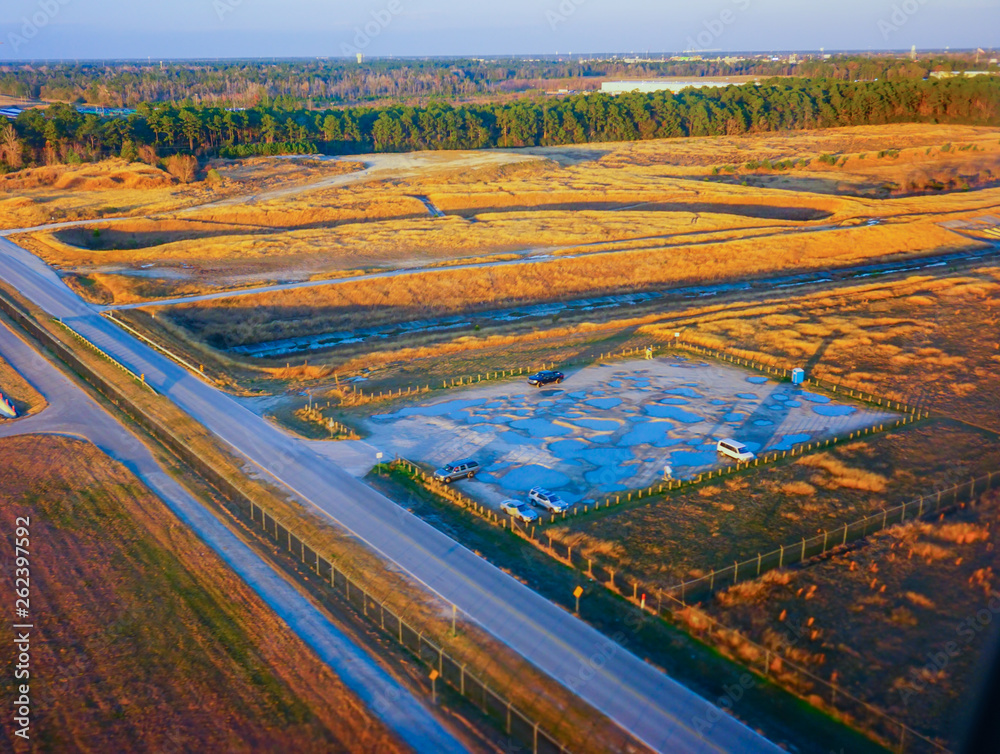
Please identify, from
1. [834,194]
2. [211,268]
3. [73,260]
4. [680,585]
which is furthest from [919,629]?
[834,194]

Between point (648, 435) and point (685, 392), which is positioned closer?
point (648, 435)

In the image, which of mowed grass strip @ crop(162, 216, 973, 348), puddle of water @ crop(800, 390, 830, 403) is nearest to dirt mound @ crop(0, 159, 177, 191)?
mowed grass strip @ crop(162, 216, 973, 348)

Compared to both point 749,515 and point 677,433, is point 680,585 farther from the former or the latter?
point 677,433

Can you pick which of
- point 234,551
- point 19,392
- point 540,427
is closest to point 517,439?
point 540,427

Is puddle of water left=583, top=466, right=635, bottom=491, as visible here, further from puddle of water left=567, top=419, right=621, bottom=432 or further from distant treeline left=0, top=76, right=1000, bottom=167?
distant treeline left=0, top=76, right=1000, bottom=167

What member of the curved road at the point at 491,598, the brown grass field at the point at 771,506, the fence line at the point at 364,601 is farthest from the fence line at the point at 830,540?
the fence line at the point at 364,601

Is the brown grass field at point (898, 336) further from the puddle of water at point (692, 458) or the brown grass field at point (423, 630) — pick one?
the brown grass field at point (423, 630)

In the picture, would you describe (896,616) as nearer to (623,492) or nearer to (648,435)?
(623,492)
